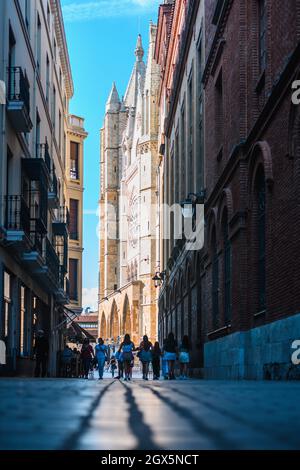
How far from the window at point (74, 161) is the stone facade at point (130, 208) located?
36.1 meters

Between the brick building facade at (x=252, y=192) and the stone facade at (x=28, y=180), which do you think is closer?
the brick building facade at (x=252, y=192)

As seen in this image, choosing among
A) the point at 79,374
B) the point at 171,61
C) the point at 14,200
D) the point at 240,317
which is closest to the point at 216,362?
the point at 240,317

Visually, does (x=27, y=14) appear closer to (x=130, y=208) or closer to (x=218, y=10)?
(x=218, y=10)

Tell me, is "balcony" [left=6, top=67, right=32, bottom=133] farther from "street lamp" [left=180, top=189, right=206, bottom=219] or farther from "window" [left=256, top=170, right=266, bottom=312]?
"window" [left=256, top=170, right=266, bottom=312]

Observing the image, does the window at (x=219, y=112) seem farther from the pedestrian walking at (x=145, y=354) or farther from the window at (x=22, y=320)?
the pedestrian walking at (x=145, y=354)

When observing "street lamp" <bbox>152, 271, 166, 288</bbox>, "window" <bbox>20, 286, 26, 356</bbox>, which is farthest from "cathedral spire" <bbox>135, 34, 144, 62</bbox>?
"window" <bbox>20, 286, 26, 356</bbox>

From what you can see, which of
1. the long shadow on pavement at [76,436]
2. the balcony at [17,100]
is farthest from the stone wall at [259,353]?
the long shadow on pavement at [76,436]

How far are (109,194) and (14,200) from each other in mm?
103486

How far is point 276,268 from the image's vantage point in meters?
14.3

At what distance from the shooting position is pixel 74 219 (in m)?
54.8

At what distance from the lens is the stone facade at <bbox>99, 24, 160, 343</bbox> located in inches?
3693

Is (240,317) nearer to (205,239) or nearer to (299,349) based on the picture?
(299,349)

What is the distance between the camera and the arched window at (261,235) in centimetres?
1628

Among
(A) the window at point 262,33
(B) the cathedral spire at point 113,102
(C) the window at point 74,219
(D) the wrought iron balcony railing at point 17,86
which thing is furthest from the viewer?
(B) the cathedral spire at point 113,102
